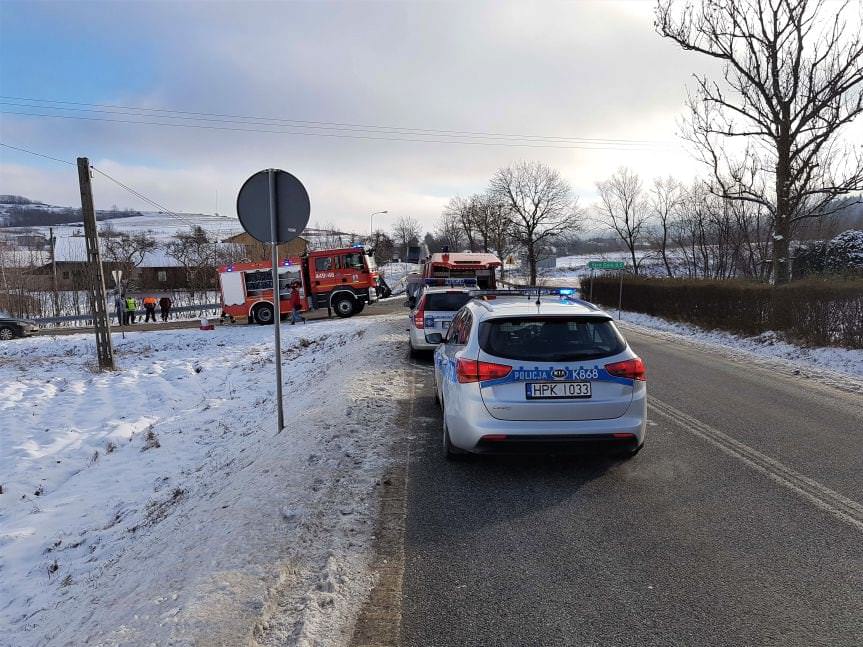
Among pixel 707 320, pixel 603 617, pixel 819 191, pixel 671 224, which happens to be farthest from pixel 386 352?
pixel 671 224

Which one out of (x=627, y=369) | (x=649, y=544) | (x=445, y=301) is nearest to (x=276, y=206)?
(x=627, y=369)

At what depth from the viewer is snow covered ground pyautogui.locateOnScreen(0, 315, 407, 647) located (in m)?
Answer: 2.99

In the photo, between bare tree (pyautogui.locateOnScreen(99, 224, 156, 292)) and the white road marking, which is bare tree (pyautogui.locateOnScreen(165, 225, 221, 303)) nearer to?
bare tree (pyautogui.locateOnScreen(99, 224, 156, 292))

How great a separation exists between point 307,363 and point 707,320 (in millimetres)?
13188

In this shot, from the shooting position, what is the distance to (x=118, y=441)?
9.60 m

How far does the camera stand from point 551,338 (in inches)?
191

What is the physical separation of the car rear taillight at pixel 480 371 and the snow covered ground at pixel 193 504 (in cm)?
121

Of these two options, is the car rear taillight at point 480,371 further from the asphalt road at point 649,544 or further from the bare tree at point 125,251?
the bare tree at point 125,251

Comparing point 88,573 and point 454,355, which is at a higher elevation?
point 454,355

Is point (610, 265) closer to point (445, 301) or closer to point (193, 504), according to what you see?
point (445, 301)

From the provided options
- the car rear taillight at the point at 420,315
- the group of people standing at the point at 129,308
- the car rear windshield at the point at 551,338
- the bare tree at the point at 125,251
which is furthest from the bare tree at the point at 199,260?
the car rear windshield at the point at 551,338

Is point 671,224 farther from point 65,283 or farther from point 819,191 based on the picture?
point 65,283

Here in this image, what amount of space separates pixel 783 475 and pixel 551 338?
232cm

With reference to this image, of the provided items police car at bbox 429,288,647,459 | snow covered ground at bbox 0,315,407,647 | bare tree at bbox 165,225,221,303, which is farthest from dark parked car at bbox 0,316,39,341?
police car at bbox 429,288,647,459
